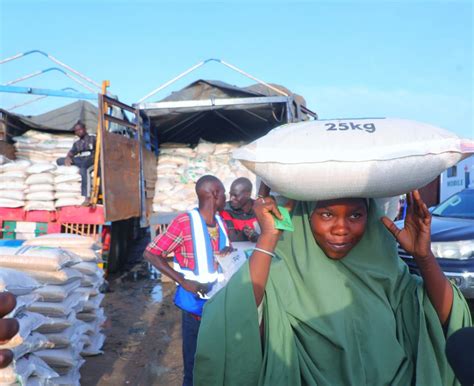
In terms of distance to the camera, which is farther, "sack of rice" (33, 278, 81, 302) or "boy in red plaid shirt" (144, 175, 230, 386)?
"sack of rice" (33, 278, 81, 302)

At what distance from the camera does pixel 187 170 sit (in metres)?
9.52

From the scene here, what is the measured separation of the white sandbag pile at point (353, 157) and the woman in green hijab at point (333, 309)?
0.42 ft

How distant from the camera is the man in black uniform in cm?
723

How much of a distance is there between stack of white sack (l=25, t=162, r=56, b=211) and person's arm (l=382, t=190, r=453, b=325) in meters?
6.11

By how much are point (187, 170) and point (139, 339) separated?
5.09 metres

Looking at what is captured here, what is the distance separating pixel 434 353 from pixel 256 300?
0.64 metres

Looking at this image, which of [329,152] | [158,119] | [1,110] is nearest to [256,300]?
[329,152]

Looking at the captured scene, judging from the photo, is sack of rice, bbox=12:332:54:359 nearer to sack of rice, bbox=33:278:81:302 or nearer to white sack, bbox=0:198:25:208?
sack of rice, bbox=33:278:81:302

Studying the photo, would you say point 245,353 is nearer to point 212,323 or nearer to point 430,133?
point 212,323

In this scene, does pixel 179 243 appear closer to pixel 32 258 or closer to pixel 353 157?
pixel 32 258

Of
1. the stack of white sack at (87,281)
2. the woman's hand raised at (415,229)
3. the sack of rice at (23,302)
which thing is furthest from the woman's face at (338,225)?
the stack of white sack at (87,281)

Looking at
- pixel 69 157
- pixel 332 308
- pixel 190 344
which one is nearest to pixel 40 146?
pixel 69 157

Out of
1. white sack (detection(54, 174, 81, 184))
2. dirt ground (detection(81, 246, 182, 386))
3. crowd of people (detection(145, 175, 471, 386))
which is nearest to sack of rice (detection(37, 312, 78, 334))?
dirt ground (detection(81, 246, 182, 386))

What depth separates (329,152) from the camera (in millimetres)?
1388
